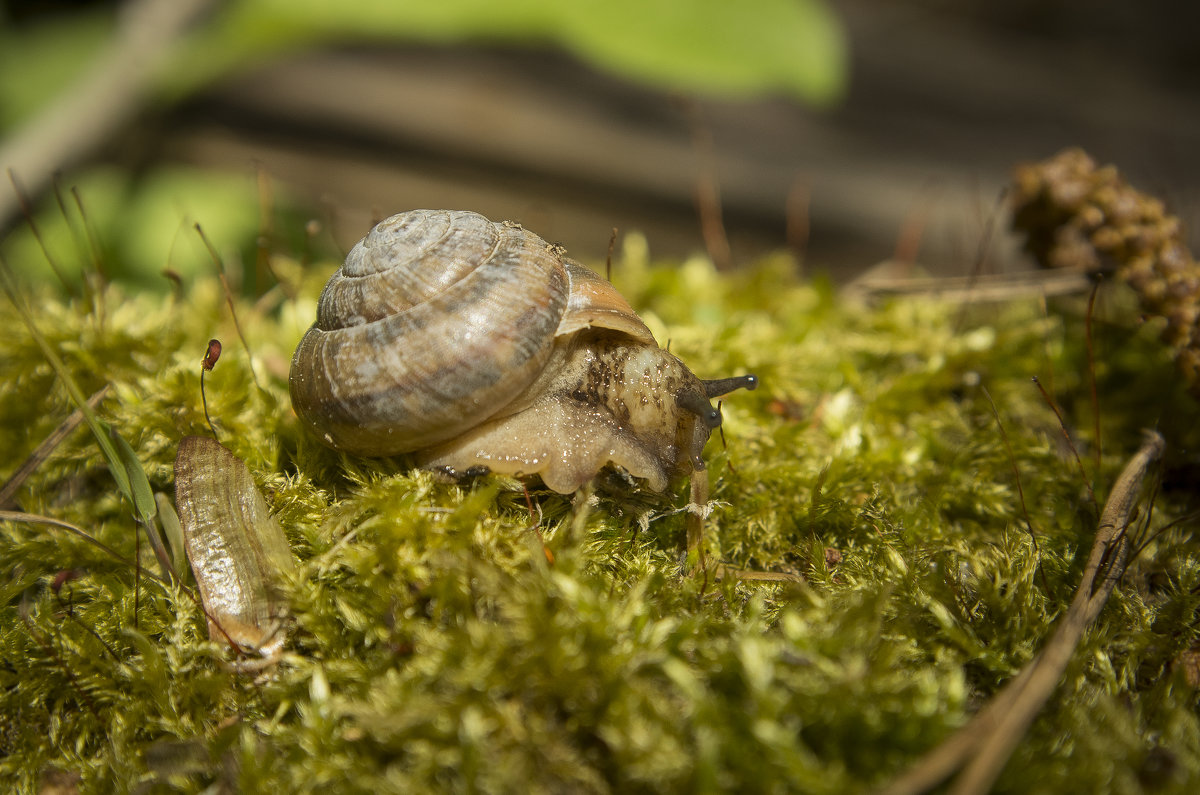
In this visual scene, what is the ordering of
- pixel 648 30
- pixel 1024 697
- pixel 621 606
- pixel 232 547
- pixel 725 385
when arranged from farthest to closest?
pixel 648 30 < pixel 725 385 < pixel 232 547 < pixel 621 606 < pixel 1024 697

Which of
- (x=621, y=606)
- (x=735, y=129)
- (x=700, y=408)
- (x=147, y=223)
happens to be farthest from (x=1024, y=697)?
(x=735, y=129)

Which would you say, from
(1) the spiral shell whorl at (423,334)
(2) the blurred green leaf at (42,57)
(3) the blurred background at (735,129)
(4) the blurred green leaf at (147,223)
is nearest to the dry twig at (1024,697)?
(1) the spiral shell whorl at (423,334)

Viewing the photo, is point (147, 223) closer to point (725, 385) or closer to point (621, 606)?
point (725, 385)

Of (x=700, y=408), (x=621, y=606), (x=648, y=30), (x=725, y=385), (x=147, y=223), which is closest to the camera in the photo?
(x=621, y=606)

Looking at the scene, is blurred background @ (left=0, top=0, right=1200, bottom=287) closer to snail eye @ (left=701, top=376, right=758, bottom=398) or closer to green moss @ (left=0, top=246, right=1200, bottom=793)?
green moss @ (left=0, top=246, right=1200, bottom=793)

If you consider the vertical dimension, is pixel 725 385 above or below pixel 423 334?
below

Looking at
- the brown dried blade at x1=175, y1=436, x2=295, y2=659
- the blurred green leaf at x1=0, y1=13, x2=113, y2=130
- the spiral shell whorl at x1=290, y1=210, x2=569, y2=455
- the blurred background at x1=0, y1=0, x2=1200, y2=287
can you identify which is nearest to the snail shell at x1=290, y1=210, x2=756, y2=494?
the spiral shell whorl at x1=290, y1=210, x2=569, y2=455

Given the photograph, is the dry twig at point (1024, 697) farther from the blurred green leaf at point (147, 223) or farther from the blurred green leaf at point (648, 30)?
the blurred green leaf at point (147, 223)

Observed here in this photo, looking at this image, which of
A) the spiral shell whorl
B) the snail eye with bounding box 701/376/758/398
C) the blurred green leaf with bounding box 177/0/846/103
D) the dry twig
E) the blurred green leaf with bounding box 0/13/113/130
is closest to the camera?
the dry twig
